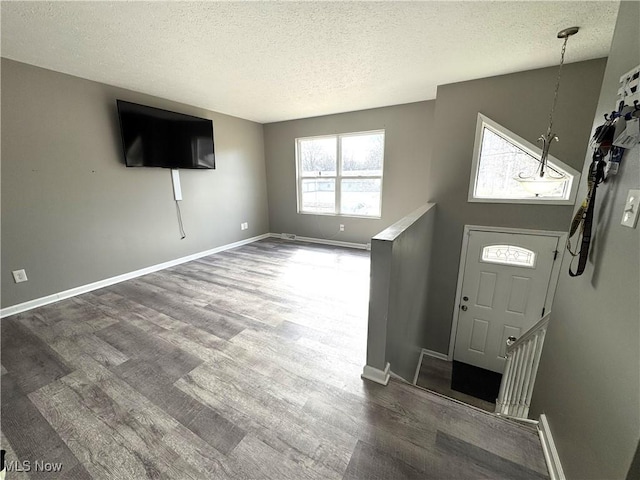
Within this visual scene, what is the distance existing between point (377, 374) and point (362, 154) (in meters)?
3.90

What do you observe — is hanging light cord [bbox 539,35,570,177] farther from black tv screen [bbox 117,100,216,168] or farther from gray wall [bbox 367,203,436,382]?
black tv screen [bbox 117,100,216,168]

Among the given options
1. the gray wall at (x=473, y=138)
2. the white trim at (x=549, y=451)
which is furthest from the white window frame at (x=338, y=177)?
the white trim at (x=549, y=451)

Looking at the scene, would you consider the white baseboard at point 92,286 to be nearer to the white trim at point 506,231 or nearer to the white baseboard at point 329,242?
the white baseboard at point 329,242

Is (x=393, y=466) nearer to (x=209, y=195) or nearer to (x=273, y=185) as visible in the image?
(x=209, y=195)

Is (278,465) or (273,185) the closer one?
(278,465)

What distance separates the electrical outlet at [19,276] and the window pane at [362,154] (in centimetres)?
458

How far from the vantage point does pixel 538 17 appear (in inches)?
71.1

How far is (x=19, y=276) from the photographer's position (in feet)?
8.47

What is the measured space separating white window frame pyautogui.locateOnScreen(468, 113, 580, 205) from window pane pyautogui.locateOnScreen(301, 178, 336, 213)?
257 cm

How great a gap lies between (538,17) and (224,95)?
3.43 m

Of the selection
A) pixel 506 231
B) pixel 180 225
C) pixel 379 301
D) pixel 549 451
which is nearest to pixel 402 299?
pixel 379 301

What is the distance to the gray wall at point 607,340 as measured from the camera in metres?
0.82

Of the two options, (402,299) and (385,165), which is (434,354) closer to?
(402,299)

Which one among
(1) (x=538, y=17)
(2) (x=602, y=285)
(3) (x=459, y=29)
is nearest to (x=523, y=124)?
(1) (x=538, y=17)
